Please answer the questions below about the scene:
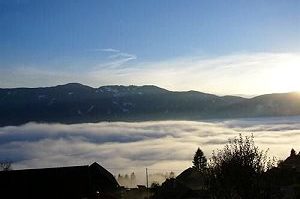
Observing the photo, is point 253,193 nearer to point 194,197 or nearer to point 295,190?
point 295,190

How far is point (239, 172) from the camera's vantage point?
34344 millimetres

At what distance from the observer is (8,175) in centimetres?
5638

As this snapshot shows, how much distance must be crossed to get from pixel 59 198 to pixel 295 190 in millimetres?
27873

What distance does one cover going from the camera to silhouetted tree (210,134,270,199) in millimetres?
33688

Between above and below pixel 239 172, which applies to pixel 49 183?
below

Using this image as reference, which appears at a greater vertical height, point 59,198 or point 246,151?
point 246,151

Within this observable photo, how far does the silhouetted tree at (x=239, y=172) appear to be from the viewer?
111ft

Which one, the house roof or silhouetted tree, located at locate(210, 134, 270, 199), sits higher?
silhouetted tree, located at locate(210, 134, 270, 199)

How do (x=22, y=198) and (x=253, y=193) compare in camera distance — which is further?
(x=22, y=198)

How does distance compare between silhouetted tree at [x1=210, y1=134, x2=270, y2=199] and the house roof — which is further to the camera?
the house roof

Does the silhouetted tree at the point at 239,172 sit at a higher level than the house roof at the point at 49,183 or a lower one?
higher

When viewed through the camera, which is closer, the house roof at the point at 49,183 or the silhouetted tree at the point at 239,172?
the silhouetted tree at the point at 239,172

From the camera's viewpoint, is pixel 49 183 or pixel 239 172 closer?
pixel 239 172

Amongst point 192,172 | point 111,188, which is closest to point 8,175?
point 111,188
